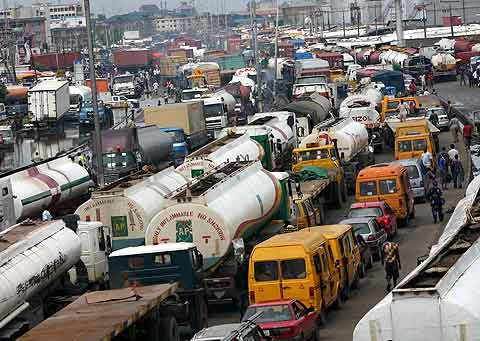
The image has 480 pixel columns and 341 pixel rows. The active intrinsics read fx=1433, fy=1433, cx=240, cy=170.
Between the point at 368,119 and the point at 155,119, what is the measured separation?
803cm

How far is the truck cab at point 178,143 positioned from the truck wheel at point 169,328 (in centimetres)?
2907

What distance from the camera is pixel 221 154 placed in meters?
35.0

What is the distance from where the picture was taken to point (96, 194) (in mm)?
26969

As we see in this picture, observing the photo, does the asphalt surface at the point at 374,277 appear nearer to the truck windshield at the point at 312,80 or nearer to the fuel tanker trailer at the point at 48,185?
the fuel tanker trailer at the point at 48,185

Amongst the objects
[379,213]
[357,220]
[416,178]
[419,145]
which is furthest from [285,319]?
[419,145]

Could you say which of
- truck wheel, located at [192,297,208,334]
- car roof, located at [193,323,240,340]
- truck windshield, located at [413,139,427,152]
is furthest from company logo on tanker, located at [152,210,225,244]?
truck windshield, located at [413,139,427,152]

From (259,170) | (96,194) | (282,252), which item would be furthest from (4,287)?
(259,170)

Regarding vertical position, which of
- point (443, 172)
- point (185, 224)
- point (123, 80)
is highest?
point (185, 224)

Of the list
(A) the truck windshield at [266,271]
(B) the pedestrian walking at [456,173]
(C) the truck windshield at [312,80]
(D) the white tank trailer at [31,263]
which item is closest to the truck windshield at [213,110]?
(C) the truck windshield at [312,80]

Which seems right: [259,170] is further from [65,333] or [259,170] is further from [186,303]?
[65,333]

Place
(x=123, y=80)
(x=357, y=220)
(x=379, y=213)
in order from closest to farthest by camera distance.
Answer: (x=357, y=220)
(x=379, y=213)
(x=123, y=80)

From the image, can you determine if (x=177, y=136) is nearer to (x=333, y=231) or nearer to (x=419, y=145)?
(x=419, y=145)

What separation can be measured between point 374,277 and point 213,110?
1366 inches

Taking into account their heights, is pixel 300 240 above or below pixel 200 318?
above
